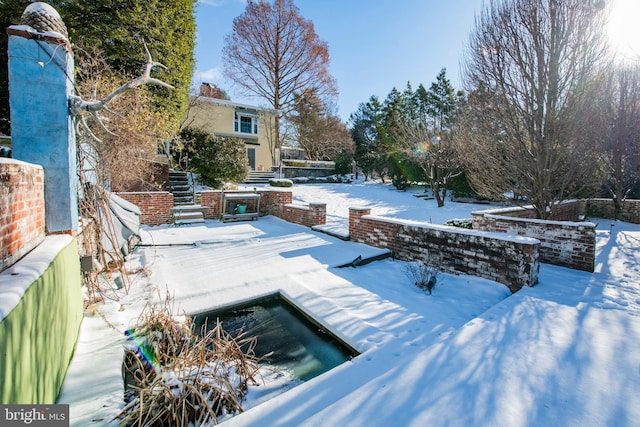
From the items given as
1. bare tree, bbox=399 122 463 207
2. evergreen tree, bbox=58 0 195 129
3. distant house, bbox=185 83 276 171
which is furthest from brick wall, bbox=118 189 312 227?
distant house, bbox=185 83 276 171

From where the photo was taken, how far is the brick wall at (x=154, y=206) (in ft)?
29.4

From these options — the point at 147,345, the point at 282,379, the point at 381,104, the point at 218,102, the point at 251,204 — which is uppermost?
the point at 381,104

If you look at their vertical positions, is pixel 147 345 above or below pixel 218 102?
below

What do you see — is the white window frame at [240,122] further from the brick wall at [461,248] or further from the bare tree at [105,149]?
the brick wall at [461,248]

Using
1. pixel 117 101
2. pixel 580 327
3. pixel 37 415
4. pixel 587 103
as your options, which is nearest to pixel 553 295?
pixel 580 327

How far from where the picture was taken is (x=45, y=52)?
3.15m

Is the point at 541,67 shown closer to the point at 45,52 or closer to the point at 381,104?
the point at 45,52

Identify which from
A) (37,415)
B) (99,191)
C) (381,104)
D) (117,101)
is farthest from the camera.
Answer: (381,104)

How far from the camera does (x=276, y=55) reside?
22.6 metres

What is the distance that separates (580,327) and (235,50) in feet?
81.8

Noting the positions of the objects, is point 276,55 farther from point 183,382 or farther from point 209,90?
point 183,382

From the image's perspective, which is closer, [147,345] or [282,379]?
[282,379]
